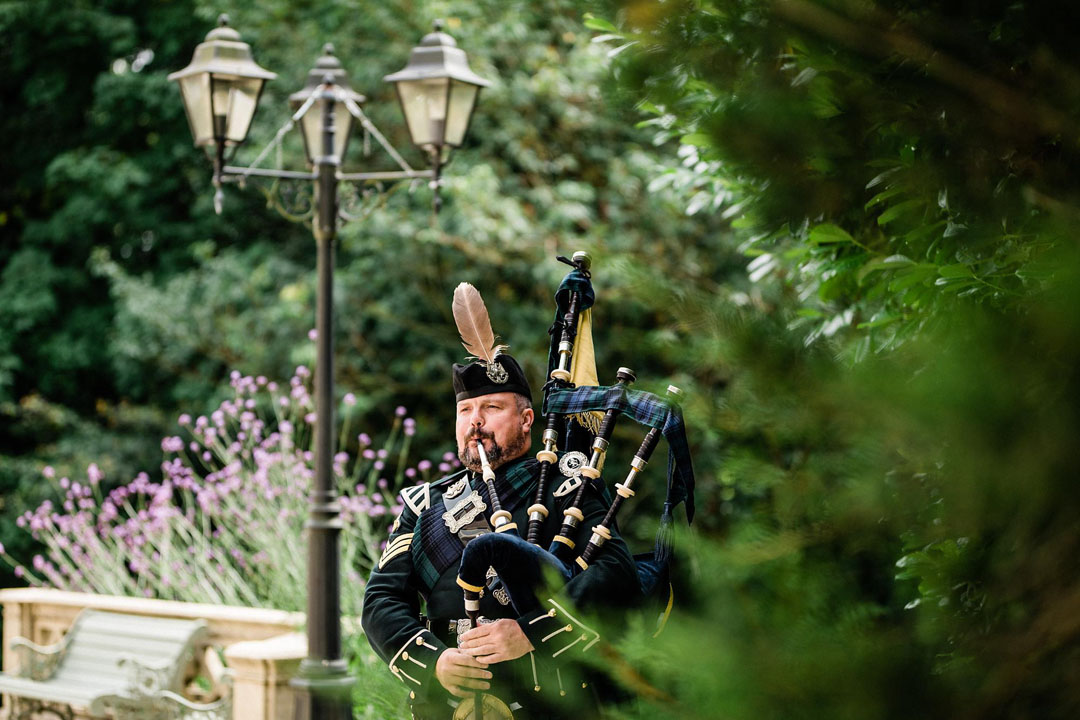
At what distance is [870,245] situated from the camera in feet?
8.16

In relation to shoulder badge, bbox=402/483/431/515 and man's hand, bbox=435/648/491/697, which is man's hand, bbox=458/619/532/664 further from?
shoulder badge, bbox=402/483/431/515

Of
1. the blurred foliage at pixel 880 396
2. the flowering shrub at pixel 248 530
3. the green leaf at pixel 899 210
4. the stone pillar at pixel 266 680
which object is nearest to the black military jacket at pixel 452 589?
the green leaf at pixel 899 210

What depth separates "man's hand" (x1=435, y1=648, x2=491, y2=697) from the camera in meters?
2.42

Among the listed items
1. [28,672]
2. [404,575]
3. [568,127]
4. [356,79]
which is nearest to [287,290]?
[356,79]

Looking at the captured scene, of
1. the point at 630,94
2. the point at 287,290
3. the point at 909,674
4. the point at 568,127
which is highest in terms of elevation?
the point at 630,94

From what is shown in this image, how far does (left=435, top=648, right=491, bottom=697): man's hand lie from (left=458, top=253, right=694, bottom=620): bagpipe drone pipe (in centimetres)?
13

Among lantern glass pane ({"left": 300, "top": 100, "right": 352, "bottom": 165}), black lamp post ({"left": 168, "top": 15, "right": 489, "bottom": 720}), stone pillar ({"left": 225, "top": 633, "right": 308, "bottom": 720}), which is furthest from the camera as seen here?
lantern glass pane ({"left": 300, "top": 100, "right": 352, "bottom": 165})

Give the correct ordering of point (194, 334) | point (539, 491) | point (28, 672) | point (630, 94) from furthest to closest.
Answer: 1. point (194, 334)
2. point (28, 672)
3. point (539, 491)
4. point (630, 94)

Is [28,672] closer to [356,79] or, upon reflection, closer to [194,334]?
[194,334]

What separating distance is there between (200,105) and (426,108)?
113 cm

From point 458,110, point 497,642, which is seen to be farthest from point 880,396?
point 458,110

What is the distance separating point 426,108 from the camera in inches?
218

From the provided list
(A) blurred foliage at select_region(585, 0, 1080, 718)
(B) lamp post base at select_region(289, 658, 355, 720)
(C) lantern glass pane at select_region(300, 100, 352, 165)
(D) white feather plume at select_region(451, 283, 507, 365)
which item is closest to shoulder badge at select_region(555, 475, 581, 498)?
(D) white feather plume at select_region(451, 283, 507, 365)

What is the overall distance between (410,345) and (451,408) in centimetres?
66
